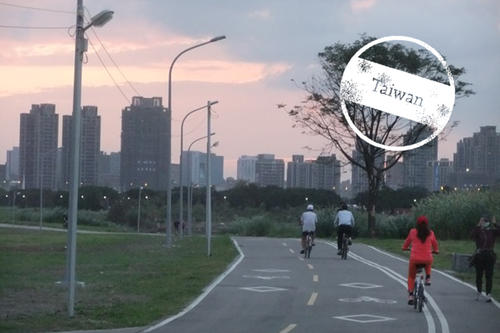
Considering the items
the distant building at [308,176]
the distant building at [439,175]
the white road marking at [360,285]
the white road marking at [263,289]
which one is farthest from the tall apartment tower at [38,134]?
the white road marking at [263,289]

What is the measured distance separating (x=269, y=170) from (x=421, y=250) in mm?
126880

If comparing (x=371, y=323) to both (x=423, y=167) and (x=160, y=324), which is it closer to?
(x=160, y=324)

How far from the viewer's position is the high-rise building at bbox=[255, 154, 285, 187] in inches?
5630

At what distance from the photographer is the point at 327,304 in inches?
751

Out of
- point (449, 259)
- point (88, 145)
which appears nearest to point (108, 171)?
point (88, 145)

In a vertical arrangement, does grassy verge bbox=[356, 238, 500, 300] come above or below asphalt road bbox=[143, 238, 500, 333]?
above

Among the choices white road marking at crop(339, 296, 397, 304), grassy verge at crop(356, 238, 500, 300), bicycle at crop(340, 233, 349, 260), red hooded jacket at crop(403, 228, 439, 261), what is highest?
red hooded jacket at crop(403, 228, 439, 261)

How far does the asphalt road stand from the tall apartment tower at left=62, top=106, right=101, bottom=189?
67891 mm

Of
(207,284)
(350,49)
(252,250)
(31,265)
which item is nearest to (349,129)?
(350,49)

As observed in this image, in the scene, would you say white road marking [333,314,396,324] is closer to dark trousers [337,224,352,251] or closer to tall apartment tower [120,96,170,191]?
dark trousers [337,224,352,251]

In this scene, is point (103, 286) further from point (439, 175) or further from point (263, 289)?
point (439, 175)

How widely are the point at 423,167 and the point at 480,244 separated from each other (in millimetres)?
68866

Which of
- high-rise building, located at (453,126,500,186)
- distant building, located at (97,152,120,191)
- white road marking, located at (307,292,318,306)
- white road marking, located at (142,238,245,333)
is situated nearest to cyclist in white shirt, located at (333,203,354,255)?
white road marking, located at (142,238,245,333)

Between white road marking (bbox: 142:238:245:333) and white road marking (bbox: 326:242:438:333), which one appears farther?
white road marking (bbox: 326:242:438:333)
